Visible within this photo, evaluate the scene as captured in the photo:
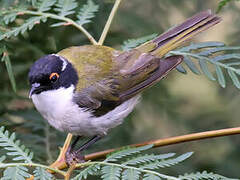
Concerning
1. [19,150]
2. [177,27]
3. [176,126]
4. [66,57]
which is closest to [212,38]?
[176,126]

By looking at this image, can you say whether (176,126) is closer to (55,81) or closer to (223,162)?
(223,162)

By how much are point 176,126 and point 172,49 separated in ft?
3.35

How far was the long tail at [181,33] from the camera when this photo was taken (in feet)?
13.3

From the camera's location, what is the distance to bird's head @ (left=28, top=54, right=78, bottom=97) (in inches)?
134

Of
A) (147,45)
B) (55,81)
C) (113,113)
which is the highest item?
(147,45)

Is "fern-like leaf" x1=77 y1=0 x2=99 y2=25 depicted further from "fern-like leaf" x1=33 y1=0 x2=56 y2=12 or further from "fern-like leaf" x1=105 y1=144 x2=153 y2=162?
"fern-like leaf" x1=105 y1=144 x2=153 y2=162

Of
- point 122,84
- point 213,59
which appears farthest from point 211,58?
point 122,84

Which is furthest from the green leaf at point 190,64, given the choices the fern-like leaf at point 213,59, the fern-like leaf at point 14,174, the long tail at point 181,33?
the fern-like leaf at point 14,174

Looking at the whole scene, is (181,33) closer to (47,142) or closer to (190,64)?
(190,64)

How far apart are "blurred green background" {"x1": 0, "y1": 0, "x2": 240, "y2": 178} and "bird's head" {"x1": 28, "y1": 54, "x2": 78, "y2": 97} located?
1.22ft

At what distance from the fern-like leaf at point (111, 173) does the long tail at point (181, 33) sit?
158 centimetres

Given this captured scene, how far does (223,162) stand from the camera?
14.7 ft

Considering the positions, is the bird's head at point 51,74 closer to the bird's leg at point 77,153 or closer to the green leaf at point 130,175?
the bird's leg at point 77,153

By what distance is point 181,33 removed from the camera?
407cm
